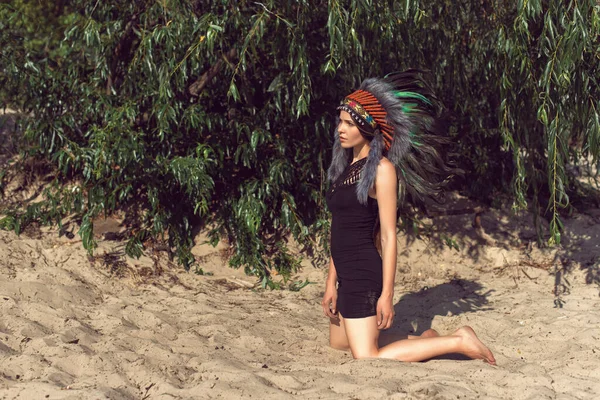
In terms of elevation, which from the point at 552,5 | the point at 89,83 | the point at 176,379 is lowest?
the point at 176,379

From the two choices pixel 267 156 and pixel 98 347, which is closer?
pixel 98 347

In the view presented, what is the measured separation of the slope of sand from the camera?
4367 mm

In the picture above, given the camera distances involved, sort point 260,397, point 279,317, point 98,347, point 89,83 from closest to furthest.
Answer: point 260,397
point 98,347
point 279,317
point 89,83

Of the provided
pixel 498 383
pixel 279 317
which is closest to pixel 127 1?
pixel 279 317

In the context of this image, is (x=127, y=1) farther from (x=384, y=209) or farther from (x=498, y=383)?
(x=498, y=383)

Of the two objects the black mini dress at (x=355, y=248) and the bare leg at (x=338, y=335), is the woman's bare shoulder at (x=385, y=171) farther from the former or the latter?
the bare leg at (x=338, y=335)

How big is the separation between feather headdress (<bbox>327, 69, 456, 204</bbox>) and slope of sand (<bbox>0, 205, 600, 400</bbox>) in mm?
1056

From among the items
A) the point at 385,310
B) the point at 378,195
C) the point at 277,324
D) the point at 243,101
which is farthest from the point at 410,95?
the point at 243,101

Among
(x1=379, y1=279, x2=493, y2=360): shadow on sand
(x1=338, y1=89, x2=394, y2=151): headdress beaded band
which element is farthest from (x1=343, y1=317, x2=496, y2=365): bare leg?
(x1=338, y1=89, x2=394, y2=151): headdress beaded band

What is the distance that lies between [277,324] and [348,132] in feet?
5.62

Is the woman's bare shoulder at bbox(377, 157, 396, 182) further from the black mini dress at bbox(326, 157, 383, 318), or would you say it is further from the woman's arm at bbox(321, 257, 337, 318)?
the woman's arm at bbox(321, 257, 337, 318)

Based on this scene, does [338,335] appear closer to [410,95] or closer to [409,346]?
[409,346]

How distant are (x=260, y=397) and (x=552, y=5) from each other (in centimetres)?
318

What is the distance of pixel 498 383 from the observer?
4473 millimetres
